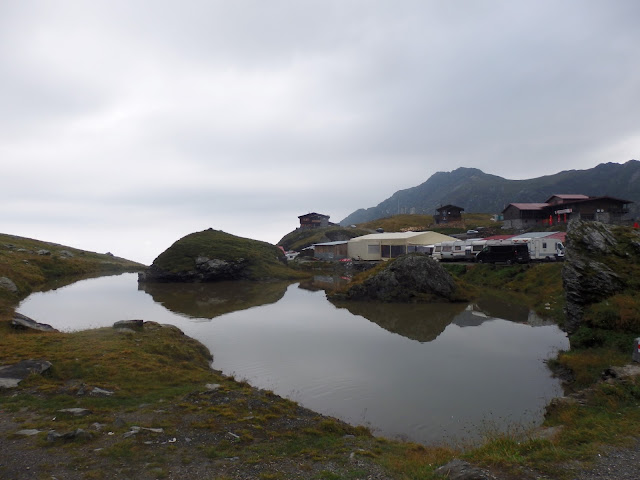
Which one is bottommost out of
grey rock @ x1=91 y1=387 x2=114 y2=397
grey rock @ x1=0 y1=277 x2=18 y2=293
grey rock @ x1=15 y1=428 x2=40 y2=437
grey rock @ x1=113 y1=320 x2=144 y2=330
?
grey rock @ x1=91 y1=387 x2=114 y2=397

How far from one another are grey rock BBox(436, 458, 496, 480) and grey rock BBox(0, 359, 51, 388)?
17.4 meters

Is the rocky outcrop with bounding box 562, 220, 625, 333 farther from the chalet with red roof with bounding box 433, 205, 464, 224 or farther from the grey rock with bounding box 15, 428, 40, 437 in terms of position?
the chalet with red roof with bounding box 433, 205, 464, 224

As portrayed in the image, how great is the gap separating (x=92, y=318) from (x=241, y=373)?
88.8 ft

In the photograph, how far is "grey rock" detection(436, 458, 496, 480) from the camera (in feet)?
28.2

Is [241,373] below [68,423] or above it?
below

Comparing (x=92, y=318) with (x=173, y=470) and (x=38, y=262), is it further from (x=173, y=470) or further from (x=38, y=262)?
(x=38, y=262)

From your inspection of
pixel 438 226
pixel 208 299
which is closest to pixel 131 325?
pixel 208 299

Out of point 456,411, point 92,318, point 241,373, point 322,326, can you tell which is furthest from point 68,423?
point 92,318

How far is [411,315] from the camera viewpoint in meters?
40.6

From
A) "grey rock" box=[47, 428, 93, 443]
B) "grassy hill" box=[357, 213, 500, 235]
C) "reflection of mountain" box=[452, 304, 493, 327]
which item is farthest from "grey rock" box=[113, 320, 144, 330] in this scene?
"grassy hill" box=[357, 213, 500, 235]

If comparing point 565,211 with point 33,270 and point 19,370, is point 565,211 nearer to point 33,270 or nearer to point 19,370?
point 19,370

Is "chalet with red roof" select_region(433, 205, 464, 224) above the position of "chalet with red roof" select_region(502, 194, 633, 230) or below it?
above

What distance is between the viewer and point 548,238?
A: 57.4 metres

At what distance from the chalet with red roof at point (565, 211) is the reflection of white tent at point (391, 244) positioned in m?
26.2
